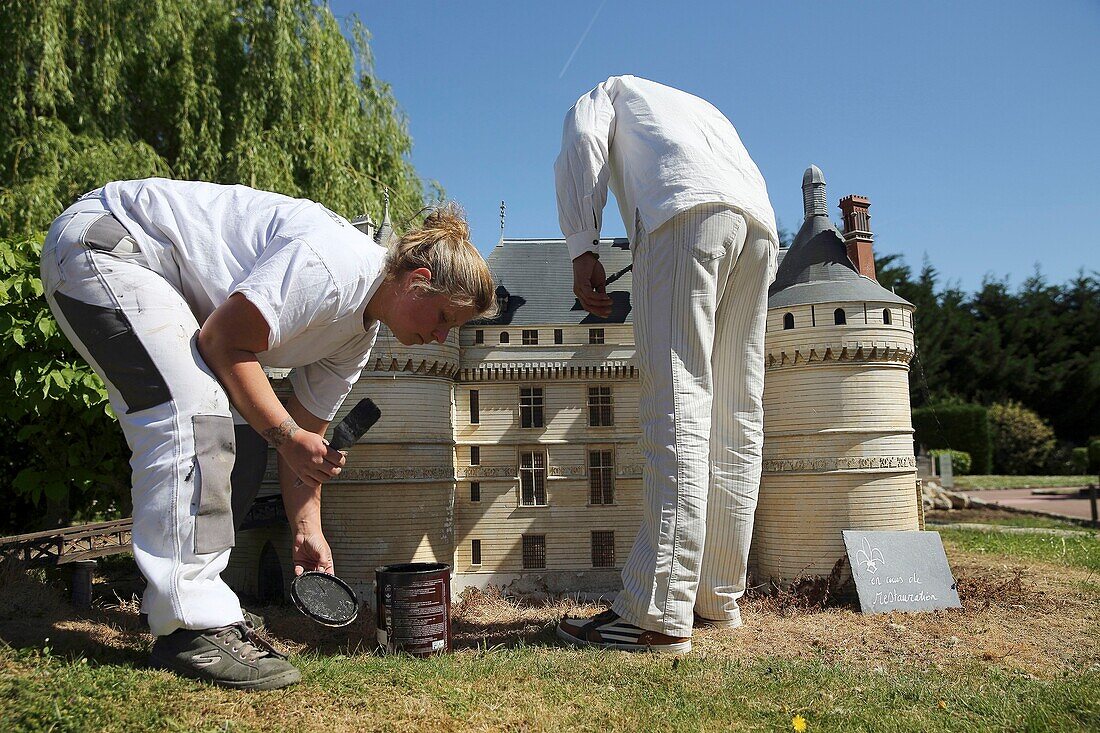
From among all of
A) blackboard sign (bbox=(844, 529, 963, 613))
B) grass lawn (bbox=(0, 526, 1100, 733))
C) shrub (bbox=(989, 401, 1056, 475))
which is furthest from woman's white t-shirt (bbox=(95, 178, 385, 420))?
shrub (bbox=(989, 401, 1056, 475))

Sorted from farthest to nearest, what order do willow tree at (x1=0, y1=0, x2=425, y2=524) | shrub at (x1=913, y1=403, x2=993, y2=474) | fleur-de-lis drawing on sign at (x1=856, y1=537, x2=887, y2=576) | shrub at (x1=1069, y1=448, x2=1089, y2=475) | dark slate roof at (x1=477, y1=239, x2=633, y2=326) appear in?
shrub at (x1=913, y1=403, x2=993, y2=474) < shrub at (x1=1069, y1=448, x2=1089, y2=475) < willow tree at (x1=0, y1=0, x2=425, y2=524) < dark slate roof at (x1=477, y1=239, x2=633, y2=326) < fleur-de-lis drawing on sign at (x1=856, y1=537, x2=887, y2=576)

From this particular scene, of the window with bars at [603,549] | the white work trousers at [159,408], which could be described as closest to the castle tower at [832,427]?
the window with bars at [603,549]

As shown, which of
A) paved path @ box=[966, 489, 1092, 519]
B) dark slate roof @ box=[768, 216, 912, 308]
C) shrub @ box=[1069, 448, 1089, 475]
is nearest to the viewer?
dark slate roof @ box=[768, 216, 912, 308]

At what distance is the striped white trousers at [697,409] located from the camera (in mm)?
3889

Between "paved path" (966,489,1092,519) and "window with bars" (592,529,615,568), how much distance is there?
516 inches

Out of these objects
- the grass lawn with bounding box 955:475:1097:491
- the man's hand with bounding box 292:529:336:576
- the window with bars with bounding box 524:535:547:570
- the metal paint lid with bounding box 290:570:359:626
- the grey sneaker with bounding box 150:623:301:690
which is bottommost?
the grass lawn with bounding box 955:475:1097:491

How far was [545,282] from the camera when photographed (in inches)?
399

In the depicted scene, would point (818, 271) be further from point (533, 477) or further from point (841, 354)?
point (533, 477)

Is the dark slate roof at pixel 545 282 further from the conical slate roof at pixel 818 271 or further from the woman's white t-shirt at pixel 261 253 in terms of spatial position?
the woman's white t-shirt at pixel 261 253

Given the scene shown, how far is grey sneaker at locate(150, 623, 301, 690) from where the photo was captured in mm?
2787

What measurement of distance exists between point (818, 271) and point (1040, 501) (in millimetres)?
16818

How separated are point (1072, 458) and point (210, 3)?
3567cm

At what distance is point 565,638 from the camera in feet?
13.9

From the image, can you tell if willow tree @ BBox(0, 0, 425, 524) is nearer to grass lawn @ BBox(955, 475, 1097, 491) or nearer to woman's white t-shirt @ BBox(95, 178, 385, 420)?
woman's white t-shirt @ BBox(95, 178, 385, 420)
